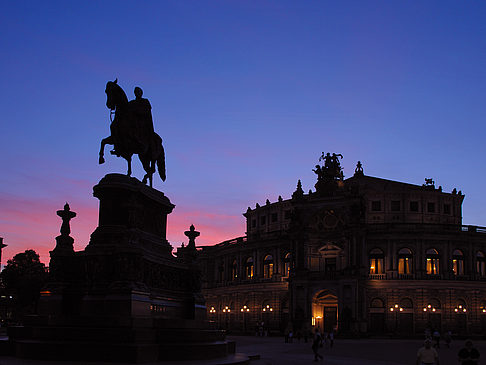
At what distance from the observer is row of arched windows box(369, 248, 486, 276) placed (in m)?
83.8

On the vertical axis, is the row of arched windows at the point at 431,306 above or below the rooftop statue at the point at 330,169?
below

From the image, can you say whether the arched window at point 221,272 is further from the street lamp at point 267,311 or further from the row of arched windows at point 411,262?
the row of arched windows at point 411,262

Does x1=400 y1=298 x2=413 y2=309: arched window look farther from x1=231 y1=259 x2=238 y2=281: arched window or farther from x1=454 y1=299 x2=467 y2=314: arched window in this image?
x1=231 y1=259 x2=238 y2=281: arched window

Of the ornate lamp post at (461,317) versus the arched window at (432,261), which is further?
the arched window at (432,261)

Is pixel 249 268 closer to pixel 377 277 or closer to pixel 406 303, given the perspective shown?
pixel 377 277

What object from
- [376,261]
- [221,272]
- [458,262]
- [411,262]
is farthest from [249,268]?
[458,262]

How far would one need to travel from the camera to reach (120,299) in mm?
22344

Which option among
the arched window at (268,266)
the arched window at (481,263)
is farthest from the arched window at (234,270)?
the arched window at (481,263)

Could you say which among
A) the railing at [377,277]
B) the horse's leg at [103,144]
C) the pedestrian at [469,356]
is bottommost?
the pedestrian at [469,356]

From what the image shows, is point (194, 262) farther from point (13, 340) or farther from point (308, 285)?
point (308, 285)

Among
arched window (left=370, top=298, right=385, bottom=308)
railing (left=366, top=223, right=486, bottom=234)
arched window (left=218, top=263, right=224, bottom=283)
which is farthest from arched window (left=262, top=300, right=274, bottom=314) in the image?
railing (left=366, top=223, right=486, bottom=234)

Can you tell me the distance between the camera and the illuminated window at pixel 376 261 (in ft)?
277

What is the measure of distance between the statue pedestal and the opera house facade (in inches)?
2233

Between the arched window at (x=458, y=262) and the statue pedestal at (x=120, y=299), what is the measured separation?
64322 mm
